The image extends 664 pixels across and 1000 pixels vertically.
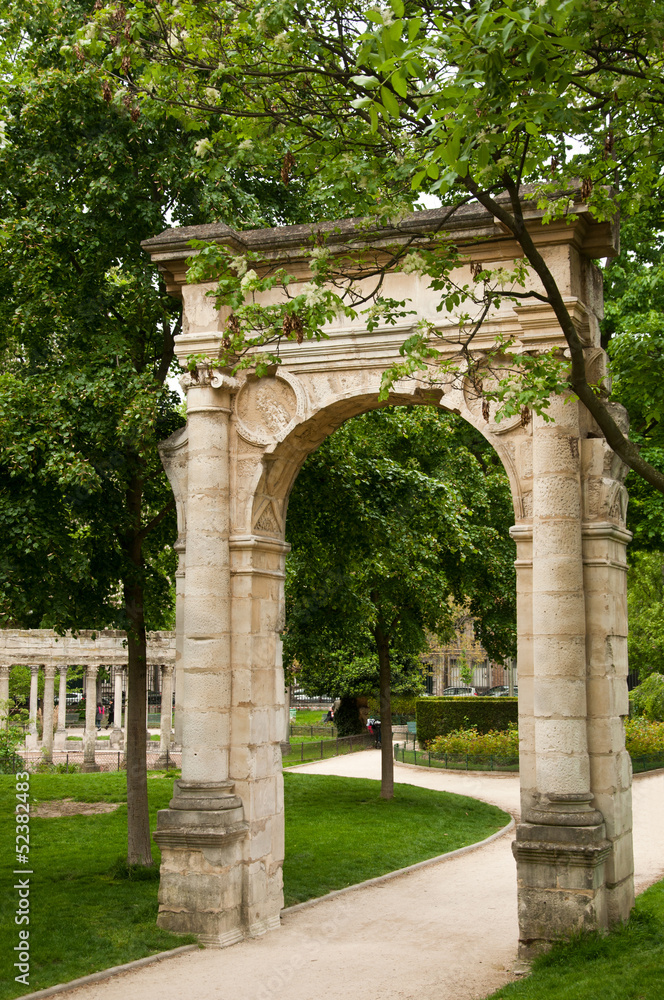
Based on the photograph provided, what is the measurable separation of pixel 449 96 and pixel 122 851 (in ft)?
36.1

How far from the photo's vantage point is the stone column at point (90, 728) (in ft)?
84.7

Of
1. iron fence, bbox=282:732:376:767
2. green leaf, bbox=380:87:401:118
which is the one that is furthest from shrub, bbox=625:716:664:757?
green leaf, bbox=380:87:401:118

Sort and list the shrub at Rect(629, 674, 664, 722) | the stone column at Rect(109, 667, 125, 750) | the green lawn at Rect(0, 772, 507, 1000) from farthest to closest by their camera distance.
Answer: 1. the stone column at Rect(109, 667, 125, 750)
2. the shrub at Rect(629, 674, 664, 722)
3. the green lawn at Rect(0, 772, 507, 1000)

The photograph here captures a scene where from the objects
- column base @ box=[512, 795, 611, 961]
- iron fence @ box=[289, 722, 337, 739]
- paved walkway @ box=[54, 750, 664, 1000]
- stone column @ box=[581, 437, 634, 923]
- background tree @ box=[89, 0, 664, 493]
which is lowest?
iron fence @ box=[289, 722, 337, 739]

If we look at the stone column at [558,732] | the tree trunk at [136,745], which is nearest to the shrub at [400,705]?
the tree trunk at [136,745]

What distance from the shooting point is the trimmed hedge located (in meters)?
26.6

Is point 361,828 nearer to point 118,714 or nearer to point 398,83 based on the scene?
point 398,83

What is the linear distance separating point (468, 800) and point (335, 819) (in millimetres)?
3573

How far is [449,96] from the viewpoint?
17.7ft

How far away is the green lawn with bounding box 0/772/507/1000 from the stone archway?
0.87m

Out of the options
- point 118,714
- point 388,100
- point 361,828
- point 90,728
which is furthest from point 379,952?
point 118,714

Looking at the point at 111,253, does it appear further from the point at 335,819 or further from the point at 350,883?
the point at 335,819

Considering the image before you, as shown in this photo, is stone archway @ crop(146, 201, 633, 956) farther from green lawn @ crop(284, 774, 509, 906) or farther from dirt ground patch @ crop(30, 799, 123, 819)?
dirt ground patch @ crop(30, 799, 123, 819)

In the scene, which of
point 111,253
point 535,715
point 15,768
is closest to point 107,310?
point 111,253
